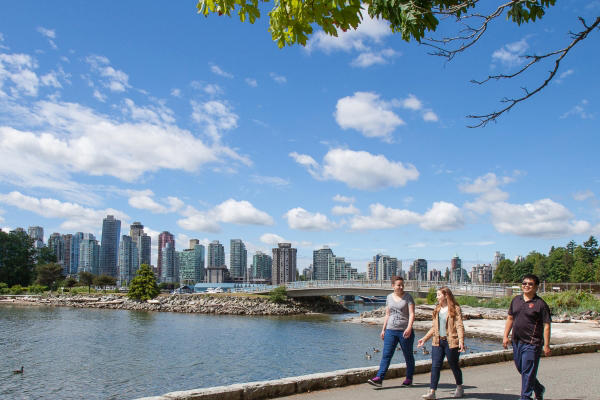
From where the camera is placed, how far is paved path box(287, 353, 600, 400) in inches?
312

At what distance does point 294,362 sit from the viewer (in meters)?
24.2

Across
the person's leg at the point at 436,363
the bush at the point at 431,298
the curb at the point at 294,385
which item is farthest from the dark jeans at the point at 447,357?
the bush at the point at 431,298

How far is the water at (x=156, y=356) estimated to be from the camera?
61.1 feet

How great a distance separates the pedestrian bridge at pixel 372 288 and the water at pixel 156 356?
13.8m

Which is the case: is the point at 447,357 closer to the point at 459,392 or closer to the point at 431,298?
the point at 459,392

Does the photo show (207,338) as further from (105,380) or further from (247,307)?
(247,307)

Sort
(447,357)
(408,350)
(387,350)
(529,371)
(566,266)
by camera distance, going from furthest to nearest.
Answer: (566,266) < (387,350) < (408,350) < (447,357) < (529,371)

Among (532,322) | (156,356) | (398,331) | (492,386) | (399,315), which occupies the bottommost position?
(156,356)

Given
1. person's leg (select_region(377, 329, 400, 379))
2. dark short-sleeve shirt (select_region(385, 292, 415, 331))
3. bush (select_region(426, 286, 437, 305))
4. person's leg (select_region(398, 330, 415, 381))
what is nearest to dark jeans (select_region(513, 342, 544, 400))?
person's leg (select_region(398, 330, 415, 381))

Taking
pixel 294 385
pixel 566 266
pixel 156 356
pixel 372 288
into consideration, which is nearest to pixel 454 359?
pixel 294 385

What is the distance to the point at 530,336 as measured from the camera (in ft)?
22.2

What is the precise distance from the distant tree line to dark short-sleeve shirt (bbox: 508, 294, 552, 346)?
89467mm

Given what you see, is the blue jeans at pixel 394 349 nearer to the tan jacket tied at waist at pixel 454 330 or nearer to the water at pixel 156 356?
the tan jacket tied at waist at pixel 454 330

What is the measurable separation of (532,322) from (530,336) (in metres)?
0.21
